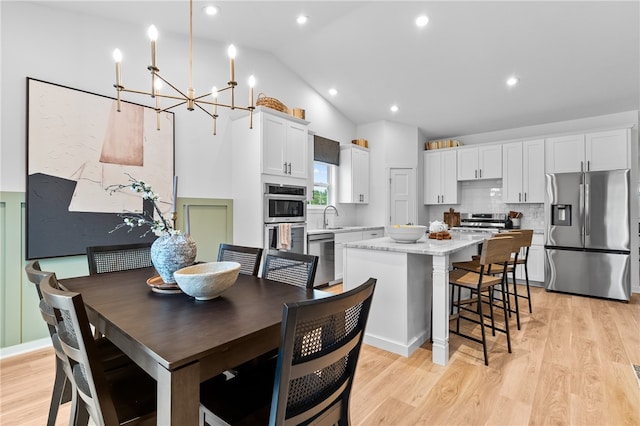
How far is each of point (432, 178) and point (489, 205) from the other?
109cm

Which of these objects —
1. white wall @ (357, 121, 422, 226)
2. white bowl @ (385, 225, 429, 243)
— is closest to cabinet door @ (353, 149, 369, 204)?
white wall @ (357, 121, 422, 226)

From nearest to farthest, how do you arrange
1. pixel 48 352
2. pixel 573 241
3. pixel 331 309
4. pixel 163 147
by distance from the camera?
pixel 331 309, pixel 48 352, pixel 163 147, pixel 573 241

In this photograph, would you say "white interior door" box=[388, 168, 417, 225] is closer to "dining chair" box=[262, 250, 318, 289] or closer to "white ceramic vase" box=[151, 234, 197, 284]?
"dining chair" box=[262, 250, 318, 289]

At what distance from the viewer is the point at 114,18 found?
2.90 m

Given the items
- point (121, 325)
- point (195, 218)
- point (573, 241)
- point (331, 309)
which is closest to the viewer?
point (331, 309)

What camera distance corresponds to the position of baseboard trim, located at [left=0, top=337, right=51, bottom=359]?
2445mm

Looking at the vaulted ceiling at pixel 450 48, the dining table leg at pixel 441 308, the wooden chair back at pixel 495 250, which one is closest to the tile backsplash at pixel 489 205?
the vaulted ceiling at pixel 450 48

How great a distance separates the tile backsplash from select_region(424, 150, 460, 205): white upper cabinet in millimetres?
256

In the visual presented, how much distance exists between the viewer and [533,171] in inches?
191

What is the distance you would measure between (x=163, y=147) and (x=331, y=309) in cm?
307

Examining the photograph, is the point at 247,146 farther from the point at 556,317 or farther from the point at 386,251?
the point at 556,317

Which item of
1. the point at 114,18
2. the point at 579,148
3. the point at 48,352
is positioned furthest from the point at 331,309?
the point at 579,148

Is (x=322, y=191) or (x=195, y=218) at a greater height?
(x=322, y=191)

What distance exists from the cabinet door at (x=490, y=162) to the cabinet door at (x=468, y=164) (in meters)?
0.07
